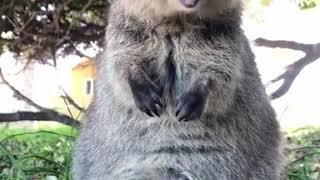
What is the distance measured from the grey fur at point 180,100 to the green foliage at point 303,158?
89 cm

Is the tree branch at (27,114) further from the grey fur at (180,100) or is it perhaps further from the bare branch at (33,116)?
the grey fur at (180,100)

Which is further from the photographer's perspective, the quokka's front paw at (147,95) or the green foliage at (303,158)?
the green foliage at (303,158)

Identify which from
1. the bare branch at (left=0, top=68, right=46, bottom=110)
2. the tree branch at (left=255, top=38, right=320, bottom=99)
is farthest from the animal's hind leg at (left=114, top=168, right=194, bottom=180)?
the bare branch at (left=0, top=68, right=46, bottom=110)

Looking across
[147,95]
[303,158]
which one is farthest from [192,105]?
[303,158]

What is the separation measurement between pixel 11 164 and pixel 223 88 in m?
1.56

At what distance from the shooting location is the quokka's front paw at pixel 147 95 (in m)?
2.84

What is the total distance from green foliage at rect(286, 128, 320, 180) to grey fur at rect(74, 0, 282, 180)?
889 mm

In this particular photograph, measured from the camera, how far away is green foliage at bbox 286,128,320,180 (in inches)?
158

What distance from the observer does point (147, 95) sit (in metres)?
2.86

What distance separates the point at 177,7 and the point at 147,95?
35cm

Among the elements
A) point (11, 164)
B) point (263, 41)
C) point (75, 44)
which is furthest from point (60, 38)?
point (11, 164)

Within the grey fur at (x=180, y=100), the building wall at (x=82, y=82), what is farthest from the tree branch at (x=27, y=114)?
the grey fur at (x=180, y=100)

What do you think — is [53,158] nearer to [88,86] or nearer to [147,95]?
[88,86]

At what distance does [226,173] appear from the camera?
10.00 feet
